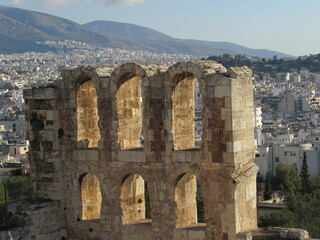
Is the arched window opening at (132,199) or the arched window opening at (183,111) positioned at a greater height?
the arched window opening at (183,111)

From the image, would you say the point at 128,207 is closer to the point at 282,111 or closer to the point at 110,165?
the point at 110,165

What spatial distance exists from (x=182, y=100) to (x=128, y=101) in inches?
67.1

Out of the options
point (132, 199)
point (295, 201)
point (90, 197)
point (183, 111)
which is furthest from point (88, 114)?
point (295, 201)

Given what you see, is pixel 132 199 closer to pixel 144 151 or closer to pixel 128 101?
pixel 144 151

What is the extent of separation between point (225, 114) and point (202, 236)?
2.87 m

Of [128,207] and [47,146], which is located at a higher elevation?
[47,146]

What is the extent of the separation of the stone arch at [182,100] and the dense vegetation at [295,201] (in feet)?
60.4

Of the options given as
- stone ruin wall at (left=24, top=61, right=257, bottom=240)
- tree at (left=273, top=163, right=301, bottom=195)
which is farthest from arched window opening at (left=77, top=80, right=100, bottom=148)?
tree at (left=273, top=163, right=301, bottom=195)

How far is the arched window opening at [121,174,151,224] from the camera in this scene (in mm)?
18562

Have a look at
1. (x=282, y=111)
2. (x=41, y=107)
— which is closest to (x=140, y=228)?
(x=41, y=107)

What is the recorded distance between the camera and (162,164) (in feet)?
57.9

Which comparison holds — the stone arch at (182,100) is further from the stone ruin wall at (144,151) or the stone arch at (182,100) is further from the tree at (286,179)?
the tree at (286,179)

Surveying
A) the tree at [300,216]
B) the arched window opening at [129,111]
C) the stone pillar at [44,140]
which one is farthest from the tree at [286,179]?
the arched window opening at [129,111]

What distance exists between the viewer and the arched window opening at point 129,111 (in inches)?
733
